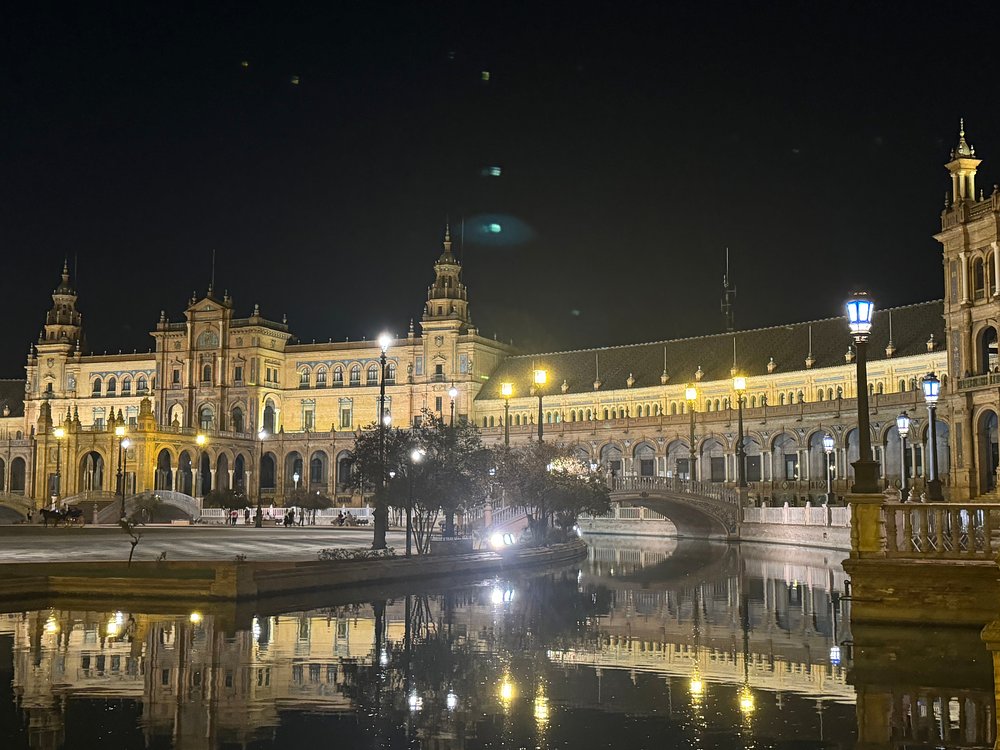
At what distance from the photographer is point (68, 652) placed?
18453mm

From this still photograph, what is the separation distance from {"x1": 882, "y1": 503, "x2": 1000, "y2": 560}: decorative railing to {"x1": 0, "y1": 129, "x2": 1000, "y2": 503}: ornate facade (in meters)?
36.9

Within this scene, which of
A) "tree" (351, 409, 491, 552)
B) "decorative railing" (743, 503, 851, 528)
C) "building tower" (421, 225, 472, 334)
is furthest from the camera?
"building tower" (421, 225, 472, 334)

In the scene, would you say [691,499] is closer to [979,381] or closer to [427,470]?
[979,381]

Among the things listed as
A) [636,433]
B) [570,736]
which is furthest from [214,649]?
[636,433]

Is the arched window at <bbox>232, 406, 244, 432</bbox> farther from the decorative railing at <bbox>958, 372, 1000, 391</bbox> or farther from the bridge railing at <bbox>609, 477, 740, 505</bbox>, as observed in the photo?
the decorative railing at <bbox>958, 372, 1000, 391</bbox>

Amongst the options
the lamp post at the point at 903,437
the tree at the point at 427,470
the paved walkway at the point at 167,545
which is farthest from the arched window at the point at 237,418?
the tree at the point at 427,470

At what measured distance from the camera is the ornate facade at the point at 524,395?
65.8 meters

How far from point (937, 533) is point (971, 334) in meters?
46.3

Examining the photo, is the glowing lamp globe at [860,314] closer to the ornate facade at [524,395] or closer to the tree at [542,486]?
the tree at [542,486]

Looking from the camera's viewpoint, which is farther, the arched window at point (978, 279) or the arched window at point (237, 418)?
the arched window at point (237, 418)

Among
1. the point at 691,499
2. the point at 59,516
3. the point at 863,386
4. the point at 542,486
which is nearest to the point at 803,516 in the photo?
the point at 691,499

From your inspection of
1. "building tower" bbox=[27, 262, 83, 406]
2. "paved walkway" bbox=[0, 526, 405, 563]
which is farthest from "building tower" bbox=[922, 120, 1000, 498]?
"building tower" bbox=[27, 262, 83, 406]

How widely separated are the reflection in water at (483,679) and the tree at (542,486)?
21.8 meters

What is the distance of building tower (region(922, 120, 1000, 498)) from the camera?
62.3 meters
